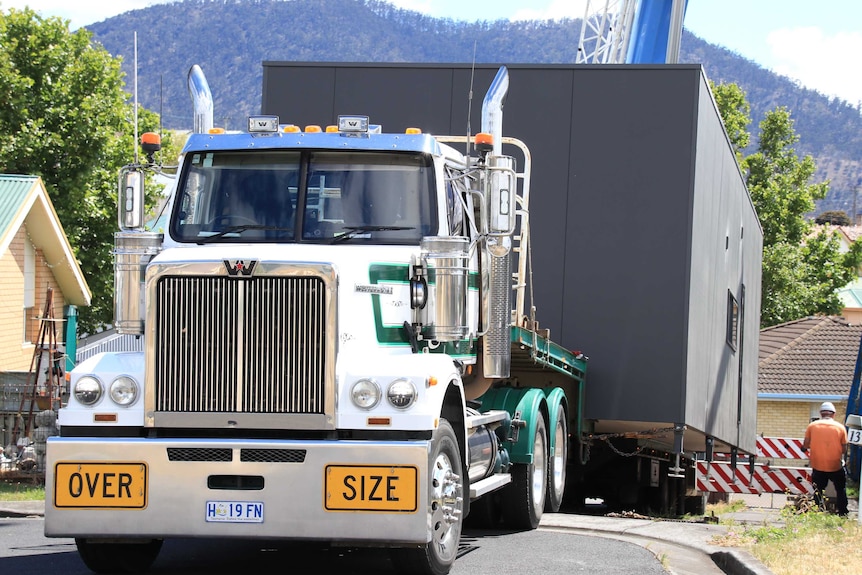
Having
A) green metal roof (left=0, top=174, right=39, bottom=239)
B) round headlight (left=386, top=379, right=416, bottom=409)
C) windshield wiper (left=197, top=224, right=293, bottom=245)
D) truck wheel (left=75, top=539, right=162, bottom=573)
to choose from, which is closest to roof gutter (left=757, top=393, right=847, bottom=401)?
green metal roof (left=0, top=174, right=39, bottom=239)

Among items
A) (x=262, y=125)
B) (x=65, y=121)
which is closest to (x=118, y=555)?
(x=262, y=125)

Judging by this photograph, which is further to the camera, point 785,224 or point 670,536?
point 785,224

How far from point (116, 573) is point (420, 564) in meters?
2.22

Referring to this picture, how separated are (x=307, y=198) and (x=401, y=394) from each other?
192cm

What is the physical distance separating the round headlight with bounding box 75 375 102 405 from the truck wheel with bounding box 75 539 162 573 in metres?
1.01

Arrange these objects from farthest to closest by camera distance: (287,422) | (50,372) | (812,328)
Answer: (812,328) → (50,372) → (287,422)

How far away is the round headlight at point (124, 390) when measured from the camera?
9.12 metres

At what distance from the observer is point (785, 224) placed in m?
49.8

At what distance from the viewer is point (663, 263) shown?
601 inches

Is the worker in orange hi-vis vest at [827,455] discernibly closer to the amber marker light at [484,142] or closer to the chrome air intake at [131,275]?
the amber marker light at [484,142]

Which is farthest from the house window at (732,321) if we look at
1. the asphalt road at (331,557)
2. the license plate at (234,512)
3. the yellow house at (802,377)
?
the yellow house at (802,377)

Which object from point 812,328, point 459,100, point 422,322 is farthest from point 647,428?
point 812,328

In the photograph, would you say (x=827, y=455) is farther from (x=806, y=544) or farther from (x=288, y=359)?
(x=288, y=359)

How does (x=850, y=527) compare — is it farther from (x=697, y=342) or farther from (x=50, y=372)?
(x=50, y=372)
